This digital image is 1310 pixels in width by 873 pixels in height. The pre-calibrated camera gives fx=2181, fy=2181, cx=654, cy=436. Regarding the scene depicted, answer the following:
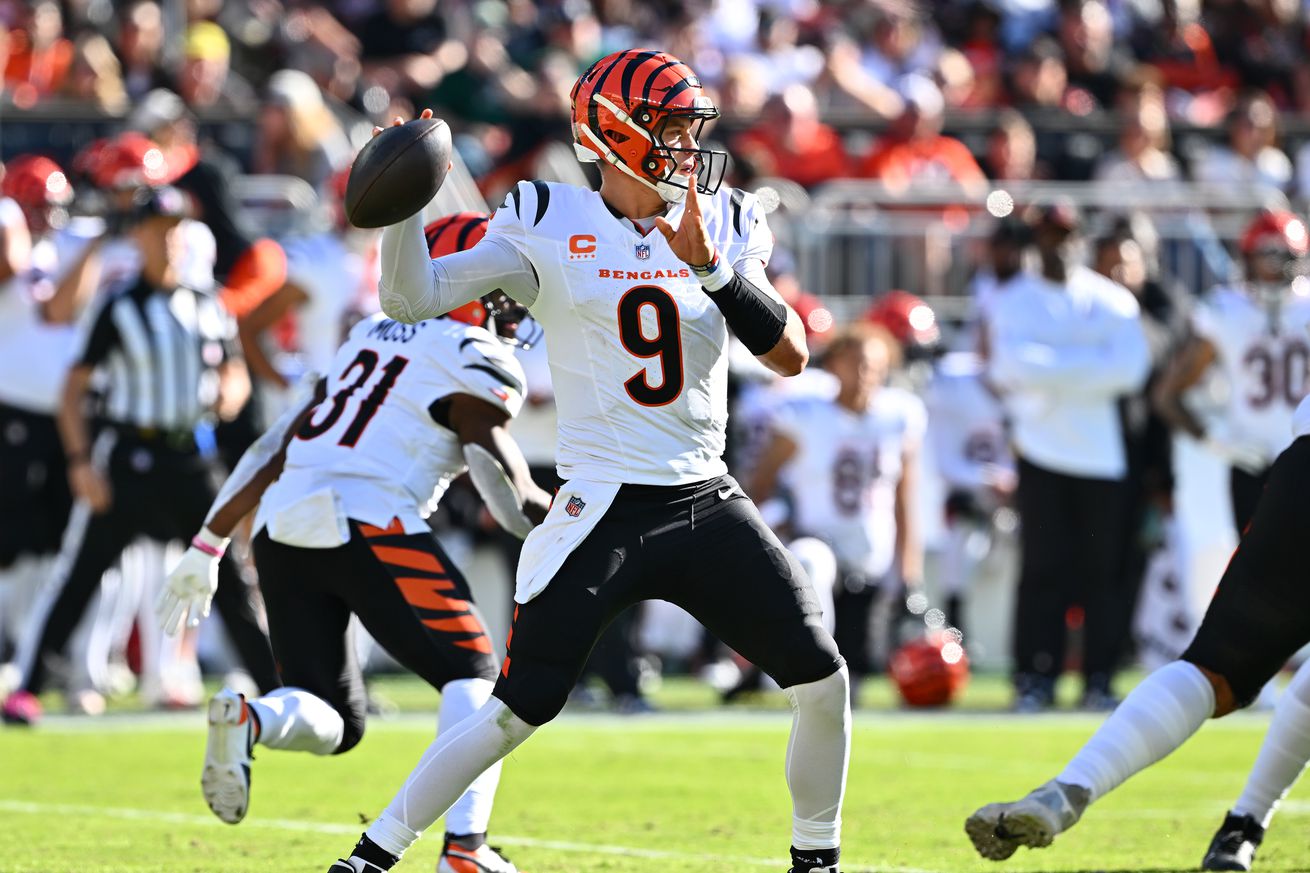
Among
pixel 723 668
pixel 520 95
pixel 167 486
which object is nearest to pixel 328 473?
pixel 167 486

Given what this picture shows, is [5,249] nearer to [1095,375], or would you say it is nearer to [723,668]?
[723,668]

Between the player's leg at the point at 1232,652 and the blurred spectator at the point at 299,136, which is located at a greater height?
the player's leg at the point at 1232,652

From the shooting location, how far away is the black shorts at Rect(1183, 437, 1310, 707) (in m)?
5.15

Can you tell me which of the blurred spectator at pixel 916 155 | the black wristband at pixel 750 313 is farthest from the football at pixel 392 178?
the blurred spectator at pixel 916 155

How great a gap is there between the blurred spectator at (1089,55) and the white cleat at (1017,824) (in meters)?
11.6

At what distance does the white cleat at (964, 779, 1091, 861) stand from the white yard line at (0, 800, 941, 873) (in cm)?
85

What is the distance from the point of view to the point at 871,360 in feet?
35.0

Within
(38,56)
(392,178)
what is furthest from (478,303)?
(38,56)

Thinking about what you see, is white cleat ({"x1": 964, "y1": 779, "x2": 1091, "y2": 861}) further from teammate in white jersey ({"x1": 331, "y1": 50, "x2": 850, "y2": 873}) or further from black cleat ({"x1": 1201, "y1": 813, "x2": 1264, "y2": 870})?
black cleat ({"x1": 1201, "y1": 813, "x2": 1264, "y2": 870})

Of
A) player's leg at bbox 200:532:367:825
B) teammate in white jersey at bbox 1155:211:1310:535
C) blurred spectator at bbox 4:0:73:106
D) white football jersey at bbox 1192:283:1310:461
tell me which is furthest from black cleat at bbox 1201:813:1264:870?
blurred spectator at bbox 4:0:73:106

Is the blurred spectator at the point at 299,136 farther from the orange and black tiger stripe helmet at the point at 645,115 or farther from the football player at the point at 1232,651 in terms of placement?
the football player at the point at 1232,651

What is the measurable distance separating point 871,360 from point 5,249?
4.14m

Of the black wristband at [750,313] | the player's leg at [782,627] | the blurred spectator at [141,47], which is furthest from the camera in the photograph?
the blurred spectator at [141,47]

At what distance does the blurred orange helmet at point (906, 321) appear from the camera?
476 inches
